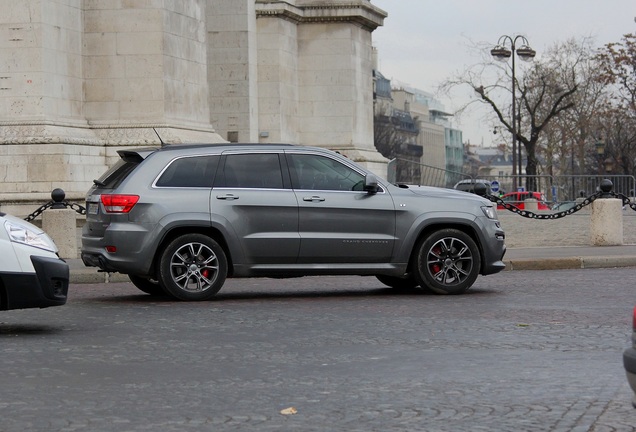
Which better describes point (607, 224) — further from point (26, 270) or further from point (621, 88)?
point (621, 88)

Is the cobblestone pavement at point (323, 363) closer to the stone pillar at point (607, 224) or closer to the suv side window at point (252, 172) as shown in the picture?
the suv side window at point (252, 172)

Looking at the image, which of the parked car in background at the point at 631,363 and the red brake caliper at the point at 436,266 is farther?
the red brake caliper at the point at 436,266

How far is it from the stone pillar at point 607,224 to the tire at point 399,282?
8936mm

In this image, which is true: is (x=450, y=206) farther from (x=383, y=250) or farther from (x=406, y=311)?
(x=406, y=311)

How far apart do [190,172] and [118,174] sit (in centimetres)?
79

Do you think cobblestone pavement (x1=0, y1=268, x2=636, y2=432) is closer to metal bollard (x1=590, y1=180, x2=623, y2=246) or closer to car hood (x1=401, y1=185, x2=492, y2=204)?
car hood (x1=401, y1=185, x2=492, y2=204)

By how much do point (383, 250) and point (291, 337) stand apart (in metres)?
4.06

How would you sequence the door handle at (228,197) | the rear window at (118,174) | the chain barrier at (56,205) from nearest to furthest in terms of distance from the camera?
the door handle at (228,197), the rear window at (118,174), the chain barrier at (56,205)

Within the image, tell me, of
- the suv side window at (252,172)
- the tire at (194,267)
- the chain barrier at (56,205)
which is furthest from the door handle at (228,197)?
the chain barrier at (56,205)

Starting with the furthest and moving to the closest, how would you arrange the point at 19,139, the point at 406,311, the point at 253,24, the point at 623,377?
the point at 253,24
the point at 19,139
the point at 406,311
the point at 623,377

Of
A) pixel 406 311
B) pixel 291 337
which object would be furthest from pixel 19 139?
pixel 291 337

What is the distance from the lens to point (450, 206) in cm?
1580

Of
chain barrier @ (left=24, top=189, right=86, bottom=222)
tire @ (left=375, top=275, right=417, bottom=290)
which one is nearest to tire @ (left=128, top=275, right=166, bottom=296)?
tire @ (left=375, top=275, right=417, bottom=290)

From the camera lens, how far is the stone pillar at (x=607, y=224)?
2494 cm
